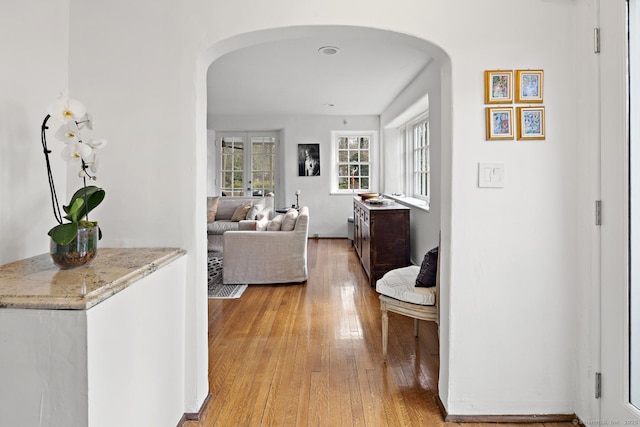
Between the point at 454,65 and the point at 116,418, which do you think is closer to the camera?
the point at 116,418

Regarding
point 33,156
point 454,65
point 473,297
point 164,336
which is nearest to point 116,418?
point 164,336

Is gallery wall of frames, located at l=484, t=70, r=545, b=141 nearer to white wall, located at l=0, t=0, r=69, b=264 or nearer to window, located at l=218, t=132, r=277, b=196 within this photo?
white wall, located at l=0, t=0, r=69, b=264

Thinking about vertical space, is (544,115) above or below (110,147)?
above

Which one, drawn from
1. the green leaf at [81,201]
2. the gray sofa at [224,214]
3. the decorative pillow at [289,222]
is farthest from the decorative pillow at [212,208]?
the green leaf at [81,201]

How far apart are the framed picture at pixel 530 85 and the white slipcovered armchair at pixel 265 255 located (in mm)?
2889

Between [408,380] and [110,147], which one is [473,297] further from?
[110,147]

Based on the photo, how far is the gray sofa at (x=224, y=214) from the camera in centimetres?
626

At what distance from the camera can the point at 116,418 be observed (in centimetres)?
132

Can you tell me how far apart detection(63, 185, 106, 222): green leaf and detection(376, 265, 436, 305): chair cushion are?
172 centimetres

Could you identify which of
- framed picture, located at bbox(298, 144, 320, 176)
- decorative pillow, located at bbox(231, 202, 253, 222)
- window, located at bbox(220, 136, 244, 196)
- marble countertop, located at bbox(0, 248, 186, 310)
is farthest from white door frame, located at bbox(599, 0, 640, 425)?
Result: window, located at bbox(220, 136, 244, 196)

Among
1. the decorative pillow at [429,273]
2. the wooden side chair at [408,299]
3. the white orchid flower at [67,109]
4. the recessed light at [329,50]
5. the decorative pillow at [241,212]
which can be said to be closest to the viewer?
the white orchid flower at [67,109]

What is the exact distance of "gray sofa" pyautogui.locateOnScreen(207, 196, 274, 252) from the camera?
20.5 feet

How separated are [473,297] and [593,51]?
1233mm

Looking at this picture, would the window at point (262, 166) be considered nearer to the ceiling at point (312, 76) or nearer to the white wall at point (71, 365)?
the ceiling at point (312, 76)
